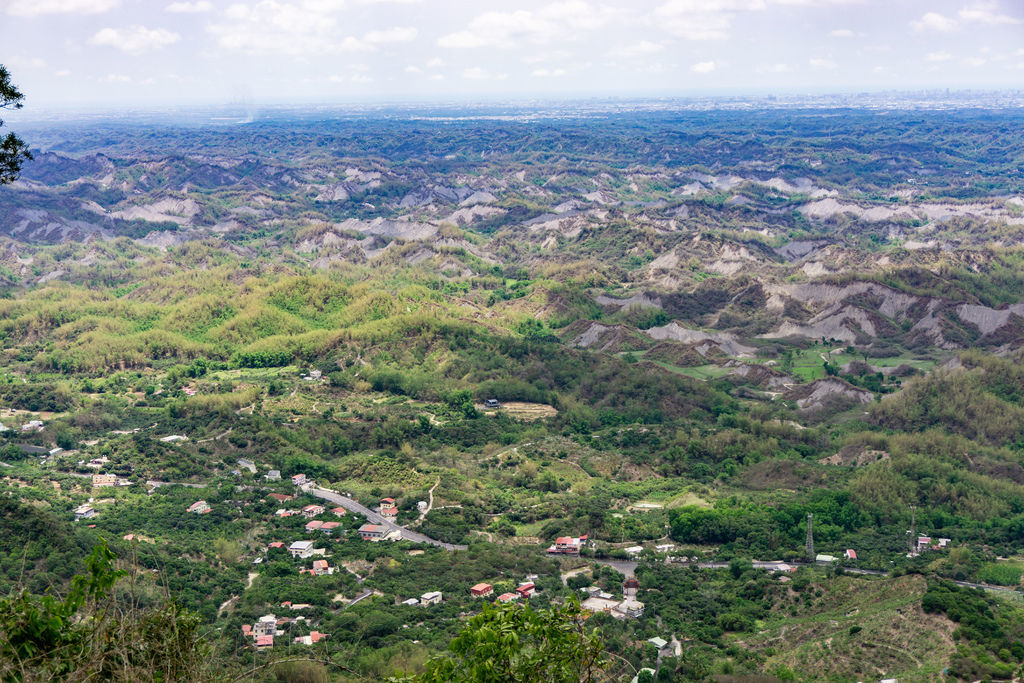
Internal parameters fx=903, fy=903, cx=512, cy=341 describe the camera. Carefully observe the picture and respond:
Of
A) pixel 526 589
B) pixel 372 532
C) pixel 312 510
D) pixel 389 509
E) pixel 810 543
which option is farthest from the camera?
pixel 389 509

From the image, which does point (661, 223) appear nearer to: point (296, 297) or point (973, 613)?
point (296, 297)

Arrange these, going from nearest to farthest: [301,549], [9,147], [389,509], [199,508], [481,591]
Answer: [9,147] < [481,591] < [301,549] < [199,508] < [389,509]

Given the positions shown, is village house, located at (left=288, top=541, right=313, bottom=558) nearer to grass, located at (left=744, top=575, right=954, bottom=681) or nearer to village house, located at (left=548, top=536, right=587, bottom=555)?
village house, located at (left=548, top=536, right=587, bottom=555)

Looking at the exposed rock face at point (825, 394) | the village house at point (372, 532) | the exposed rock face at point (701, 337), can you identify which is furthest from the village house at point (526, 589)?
the exposed rock face at point (701, 337)

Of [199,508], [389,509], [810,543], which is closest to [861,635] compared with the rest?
[810,543]

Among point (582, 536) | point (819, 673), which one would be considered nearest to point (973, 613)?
point (819, 673)

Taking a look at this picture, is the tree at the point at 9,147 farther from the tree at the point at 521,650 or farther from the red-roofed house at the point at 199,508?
the red-roofed house at the point at 199,508

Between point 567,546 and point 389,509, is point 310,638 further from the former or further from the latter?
point 389,509
